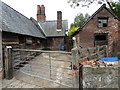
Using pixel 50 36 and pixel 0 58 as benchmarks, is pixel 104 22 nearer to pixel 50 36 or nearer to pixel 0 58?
pixel 50 36

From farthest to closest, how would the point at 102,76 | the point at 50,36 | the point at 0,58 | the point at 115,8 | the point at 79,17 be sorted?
the point at 79,17
the point at 115,8
the point at 50,36
the point at 0,58
the point at 102,76

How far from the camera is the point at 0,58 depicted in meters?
3.53

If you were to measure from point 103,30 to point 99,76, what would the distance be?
32.7ft

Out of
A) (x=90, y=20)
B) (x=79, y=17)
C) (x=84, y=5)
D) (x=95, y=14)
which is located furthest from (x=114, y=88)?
(x=79, y=17)

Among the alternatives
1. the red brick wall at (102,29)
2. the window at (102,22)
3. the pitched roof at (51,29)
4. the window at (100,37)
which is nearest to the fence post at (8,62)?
the red brick wall at (102,29)

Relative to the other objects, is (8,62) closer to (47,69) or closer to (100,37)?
(47,69)

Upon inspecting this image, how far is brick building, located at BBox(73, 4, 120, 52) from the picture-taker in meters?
10.2

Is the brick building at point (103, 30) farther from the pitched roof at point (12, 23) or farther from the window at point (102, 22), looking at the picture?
the pitched roof at point (12, 23)

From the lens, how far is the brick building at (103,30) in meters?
10.2

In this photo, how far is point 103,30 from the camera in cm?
1027

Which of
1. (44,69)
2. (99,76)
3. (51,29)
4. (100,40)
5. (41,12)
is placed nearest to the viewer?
(99,76)

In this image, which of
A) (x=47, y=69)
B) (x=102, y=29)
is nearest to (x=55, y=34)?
(x=102, y=29)

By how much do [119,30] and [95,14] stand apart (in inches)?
164

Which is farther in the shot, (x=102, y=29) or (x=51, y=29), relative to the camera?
(x=51, y=29)
